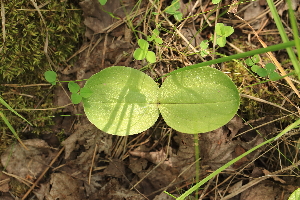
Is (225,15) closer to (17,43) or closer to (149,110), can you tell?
(149,110)

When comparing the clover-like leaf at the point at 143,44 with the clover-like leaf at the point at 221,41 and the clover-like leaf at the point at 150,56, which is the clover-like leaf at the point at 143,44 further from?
the clover-like leaf at the point at 221,41

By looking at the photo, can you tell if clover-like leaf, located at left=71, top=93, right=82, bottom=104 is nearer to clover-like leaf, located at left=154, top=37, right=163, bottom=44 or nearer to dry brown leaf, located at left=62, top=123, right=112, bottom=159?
dry brown leaf, located at left=62, top=123, right=112, bottom=159

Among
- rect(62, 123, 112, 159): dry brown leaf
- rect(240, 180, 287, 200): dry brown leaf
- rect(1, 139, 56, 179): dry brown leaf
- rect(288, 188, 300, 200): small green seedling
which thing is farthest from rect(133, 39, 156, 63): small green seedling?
rect(288, 188, 300, 200): small green seedling

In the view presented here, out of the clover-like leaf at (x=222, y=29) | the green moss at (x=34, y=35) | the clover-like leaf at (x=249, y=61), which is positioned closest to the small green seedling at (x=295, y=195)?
the clover-like leaf at (x=249, y=61)

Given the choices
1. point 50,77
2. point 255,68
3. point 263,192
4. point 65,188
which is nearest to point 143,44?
point 50,77

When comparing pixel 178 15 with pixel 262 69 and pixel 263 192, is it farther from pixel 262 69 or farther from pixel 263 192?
pixel 263 192
